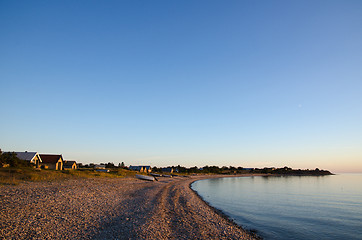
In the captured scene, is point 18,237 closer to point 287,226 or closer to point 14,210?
point 14,210

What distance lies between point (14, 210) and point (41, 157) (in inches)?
2376

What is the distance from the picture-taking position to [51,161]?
214ft

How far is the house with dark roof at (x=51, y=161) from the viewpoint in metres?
64.5

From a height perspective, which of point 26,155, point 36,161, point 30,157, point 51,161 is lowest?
point 51,161

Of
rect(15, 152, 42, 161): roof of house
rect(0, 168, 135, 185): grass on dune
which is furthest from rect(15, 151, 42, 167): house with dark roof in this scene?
rect(0, 168, 135, 185): grass on dune

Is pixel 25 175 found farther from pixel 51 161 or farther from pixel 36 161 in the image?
pixel 51 161

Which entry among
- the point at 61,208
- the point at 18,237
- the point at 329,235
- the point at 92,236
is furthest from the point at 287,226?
the point at 18,237

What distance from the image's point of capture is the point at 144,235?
13789mm

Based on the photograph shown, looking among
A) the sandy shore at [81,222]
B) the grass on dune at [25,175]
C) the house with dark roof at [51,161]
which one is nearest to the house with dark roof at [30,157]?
the house with dark roof at [51,161]

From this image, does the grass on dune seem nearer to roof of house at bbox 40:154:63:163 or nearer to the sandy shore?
the sandy shore

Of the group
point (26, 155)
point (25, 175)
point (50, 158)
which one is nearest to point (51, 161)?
point (50, 158)

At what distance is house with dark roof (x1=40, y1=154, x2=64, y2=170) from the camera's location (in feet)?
211

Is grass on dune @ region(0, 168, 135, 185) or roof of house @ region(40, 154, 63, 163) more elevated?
roof of house @ region(40, 154, 63, 163)

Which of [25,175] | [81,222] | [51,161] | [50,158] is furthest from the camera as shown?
[50,158]
